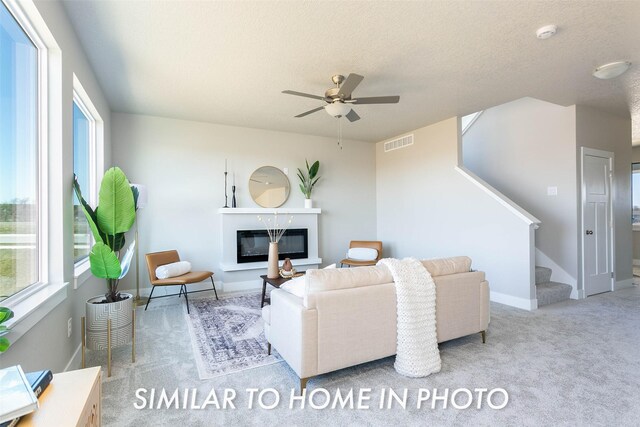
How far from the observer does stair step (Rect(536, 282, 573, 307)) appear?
149 inches

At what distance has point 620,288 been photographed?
4531 mm

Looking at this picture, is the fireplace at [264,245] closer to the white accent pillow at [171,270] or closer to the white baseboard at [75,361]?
the white accent pillow at [171,270]

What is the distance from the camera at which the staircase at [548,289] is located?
380 cm

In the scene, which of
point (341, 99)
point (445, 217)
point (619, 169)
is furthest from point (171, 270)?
point (619, 169)

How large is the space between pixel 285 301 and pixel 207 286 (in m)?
2.97

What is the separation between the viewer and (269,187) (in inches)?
204

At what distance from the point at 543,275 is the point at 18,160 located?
5.60m

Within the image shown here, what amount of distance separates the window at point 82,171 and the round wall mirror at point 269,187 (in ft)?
7.13

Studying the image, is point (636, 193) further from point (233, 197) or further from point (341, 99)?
point (233, 197)

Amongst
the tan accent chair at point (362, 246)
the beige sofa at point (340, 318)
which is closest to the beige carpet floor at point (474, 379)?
the beige sofa at point (340, 318)

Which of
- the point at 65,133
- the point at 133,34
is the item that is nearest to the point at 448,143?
the point at 133,34

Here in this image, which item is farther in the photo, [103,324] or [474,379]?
[103,324]

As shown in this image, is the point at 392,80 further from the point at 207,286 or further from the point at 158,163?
the point at 207,286

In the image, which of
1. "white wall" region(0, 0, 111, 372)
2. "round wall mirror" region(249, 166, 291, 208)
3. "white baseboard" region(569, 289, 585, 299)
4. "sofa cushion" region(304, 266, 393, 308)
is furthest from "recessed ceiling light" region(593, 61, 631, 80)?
"white wall" region(0, 0, 111, 372)
